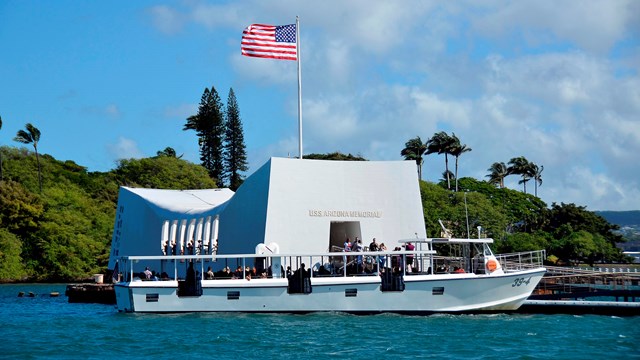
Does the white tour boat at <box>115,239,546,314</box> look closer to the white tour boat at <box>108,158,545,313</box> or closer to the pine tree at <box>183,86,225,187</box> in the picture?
the white tour boat at <box>108,158,545,313</box>

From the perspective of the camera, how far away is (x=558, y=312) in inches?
1209

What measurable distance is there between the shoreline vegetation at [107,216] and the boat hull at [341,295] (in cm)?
3818

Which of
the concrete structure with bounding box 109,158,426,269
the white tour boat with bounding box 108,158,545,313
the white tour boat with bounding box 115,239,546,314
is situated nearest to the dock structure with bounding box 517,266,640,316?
the white tour boat with bounding box 108,158,545,313

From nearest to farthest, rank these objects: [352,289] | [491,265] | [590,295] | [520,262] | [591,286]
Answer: [352,289] → [491,265] → [520,262] → [590,295] → [591,286]

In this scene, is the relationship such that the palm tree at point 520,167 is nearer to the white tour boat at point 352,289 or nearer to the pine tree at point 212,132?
the pine tree at point 212,132

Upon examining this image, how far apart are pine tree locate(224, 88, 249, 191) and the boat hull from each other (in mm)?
54459

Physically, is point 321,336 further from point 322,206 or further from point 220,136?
point 220,136

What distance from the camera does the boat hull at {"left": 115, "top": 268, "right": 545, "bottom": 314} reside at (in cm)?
2861

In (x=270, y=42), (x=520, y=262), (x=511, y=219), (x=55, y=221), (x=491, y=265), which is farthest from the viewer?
(x=511, y=219)

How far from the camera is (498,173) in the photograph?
329 feet

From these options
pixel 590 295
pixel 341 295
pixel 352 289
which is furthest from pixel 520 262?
pixel 341 295

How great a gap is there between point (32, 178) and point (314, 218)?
170 ft

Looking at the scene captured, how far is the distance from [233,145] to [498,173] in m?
32.4

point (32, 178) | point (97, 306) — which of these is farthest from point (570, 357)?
point (32, 178)
